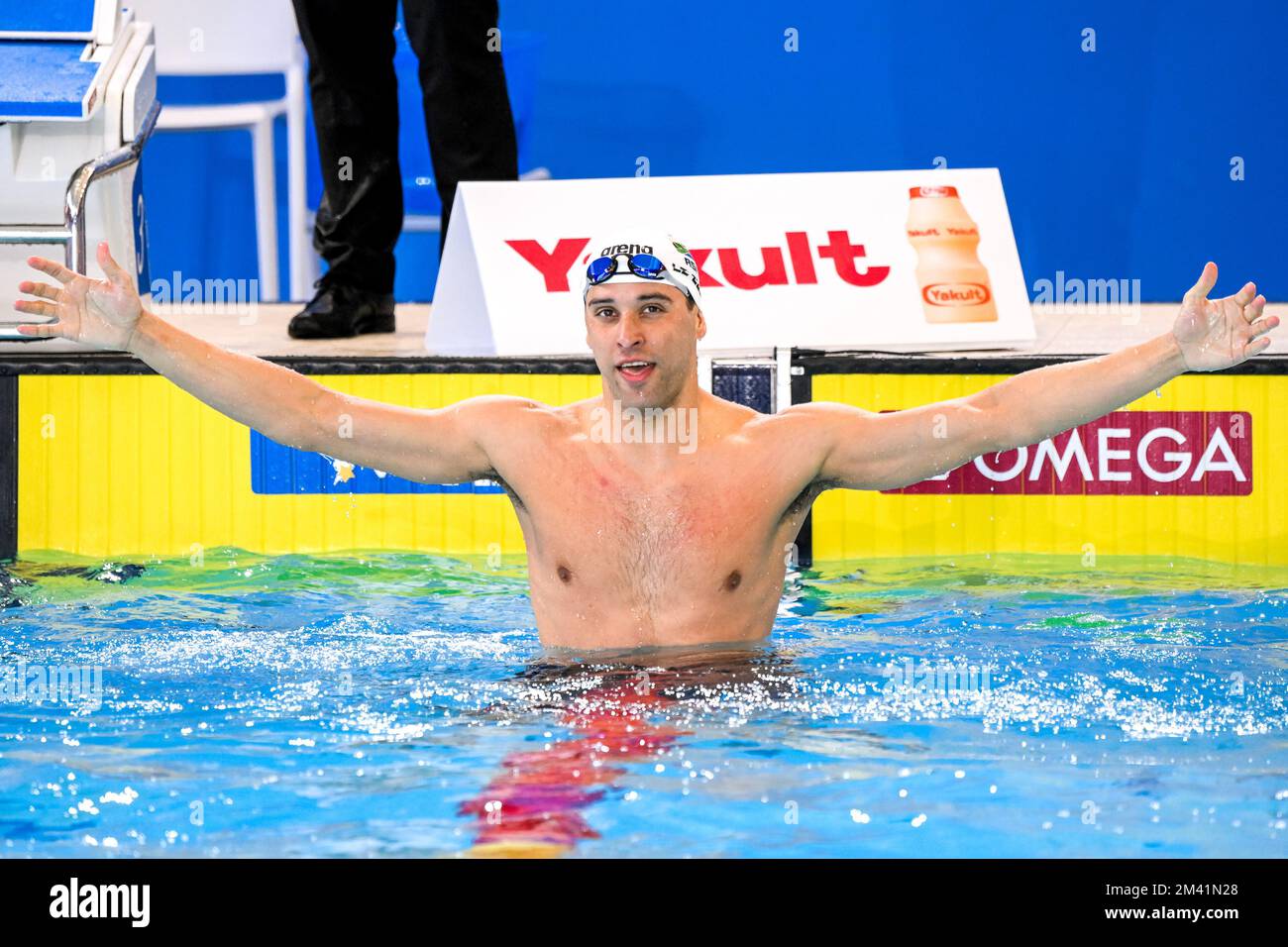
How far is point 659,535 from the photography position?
3.77 metres

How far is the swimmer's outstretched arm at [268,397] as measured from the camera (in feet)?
11.2

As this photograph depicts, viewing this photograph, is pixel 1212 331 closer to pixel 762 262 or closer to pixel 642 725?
pixel 642 725

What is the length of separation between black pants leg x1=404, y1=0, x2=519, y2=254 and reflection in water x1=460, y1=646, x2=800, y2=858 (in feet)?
7.38

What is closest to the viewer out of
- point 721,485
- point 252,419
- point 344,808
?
point 344,808

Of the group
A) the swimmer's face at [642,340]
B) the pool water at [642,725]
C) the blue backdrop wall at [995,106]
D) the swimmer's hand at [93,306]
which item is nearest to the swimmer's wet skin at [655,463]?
the swimmer's face at [642,340]

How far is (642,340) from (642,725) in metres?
0.74

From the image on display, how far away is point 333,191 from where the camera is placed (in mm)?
5781

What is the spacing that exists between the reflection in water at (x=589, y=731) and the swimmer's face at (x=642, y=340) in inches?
20.8

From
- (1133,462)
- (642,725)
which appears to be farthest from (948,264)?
(642,725)

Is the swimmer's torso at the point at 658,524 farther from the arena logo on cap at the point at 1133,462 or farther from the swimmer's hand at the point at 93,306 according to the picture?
the arena logo on cap at the point at 1133,462
